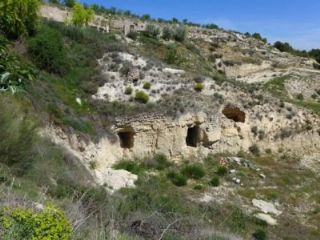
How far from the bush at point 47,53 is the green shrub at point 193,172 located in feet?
25.1

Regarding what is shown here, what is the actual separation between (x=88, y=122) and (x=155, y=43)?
23308mm

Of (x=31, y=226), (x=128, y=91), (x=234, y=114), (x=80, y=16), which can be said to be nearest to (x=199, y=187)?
(x=128, y=91)

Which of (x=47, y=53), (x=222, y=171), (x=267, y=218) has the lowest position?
(x=267, y=218)

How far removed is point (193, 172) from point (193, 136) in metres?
3.33

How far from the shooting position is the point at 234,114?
27.1 meters

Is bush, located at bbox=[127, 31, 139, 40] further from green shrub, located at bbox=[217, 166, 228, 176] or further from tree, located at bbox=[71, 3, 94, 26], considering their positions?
green shrub, located at bbox=[217, 166, 228, 176]

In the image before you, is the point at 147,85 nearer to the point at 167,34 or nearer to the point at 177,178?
the point at 177,178

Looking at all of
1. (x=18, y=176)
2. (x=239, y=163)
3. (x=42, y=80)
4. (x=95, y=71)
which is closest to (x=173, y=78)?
(x=95, y=71)

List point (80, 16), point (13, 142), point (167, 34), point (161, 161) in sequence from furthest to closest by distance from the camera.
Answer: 1. point (167, 34)
2. point (80, 16)
3. point (161, 161)
4. point (13, 142)

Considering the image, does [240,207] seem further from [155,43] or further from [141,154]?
[155,43]

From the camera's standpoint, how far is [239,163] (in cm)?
2420

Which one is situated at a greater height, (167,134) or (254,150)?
(167,134)

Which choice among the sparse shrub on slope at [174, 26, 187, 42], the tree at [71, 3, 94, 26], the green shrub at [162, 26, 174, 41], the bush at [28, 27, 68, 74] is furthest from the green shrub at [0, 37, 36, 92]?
the sparse shrub on slope at [174, 26, 187, 42]

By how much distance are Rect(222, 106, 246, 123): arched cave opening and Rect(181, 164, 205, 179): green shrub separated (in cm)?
496
